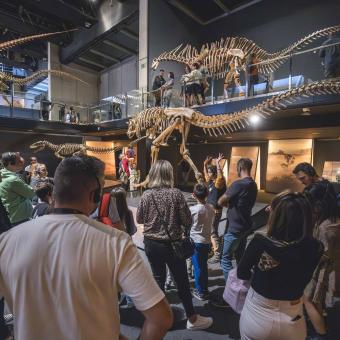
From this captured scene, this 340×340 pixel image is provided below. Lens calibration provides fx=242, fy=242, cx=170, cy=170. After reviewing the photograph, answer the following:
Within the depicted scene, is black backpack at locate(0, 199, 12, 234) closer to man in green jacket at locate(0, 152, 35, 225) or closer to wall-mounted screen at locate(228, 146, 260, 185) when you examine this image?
man in green jacket at locate(0, 152, 35, 225)

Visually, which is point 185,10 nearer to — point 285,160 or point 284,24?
point 284,24

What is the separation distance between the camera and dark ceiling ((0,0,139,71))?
A: 46.5 feet

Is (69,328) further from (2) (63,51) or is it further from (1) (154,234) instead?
(2) (63,51)

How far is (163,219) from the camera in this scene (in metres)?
2.36

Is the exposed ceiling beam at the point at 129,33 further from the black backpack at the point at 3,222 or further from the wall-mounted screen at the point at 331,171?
the black backpack at the point at 3,222

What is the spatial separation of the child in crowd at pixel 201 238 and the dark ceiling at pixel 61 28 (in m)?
14.4

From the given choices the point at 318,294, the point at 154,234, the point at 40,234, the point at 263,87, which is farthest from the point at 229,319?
the point at 263,87

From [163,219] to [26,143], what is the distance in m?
14.4

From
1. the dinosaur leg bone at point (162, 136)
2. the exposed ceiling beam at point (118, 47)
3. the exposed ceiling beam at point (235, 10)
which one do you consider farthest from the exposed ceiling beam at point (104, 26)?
the dinosaur leg bone at point (162, 136)

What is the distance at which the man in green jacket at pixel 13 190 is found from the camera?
3018mm

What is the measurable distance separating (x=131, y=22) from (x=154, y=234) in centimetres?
1580

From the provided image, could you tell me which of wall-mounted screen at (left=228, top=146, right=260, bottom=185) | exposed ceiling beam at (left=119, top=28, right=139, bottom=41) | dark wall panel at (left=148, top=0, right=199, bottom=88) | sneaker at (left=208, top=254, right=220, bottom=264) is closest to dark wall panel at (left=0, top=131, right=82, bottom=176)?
dark wall panel at (left=148, top=0, right=199, bottom=88)

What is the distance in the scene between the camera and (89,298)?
91 centimetres

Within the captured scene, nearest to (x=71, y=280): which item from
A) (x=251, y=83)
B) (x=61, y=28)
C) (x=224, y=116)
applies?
(x=224, y=116)
